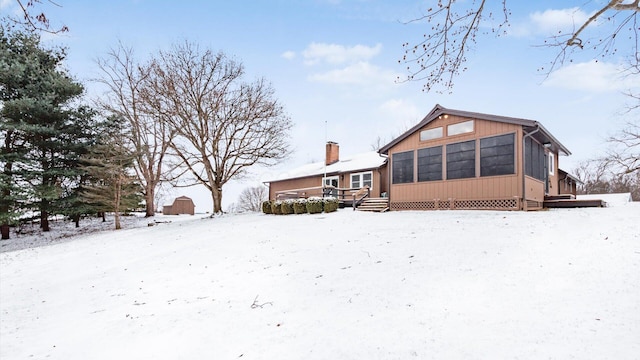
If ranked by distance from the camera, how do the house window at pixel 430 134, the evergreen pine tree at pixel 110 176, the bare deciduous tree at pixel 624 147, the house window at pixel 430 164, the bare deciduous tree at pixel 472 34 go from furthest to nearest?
the evergreen pine tree at pixel 110 176 → the house window at pixel 430 134 → the house window at pixel 430 164 → the bare deciduous tree at pixel 624 147 → the bare deciduous tree at pixel 472 34

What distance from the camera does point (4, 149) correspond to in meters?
18.3

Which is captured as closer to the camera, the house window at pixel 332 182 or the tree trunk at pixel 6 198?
the tree trunk at pixel 6 198

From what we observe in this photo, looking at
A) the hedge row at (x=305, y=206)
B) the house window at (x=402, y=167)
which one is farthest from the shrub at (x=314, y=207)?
the house window at (x=402, y=167)

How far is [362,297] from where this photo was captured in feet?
19.1

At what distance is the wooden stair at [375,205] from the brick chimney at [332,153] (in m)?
6.94

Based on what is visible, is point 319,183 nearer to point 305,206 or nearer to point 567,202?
point 305,206

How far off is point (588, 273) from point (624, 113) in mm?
9650

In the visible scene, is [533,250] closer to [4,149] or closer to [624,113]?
[624,113]

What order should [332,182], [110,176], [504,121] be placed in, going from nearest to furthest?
[504,121] < [110,176] < [332,182]

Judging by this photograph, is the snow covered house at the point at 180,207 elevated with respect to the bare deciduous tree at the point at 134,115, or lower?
lower

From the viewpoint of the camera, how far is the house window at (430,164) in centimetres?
1501

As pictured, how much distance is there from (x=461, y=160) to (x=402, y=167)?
2973 mm

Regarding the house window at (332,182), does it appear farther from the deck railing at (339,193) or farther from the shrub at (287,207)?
the shrub at (287,207)

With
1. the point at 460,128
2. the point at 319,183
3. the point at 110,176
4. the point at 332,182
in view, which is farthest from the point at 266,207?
the point at 460,128
